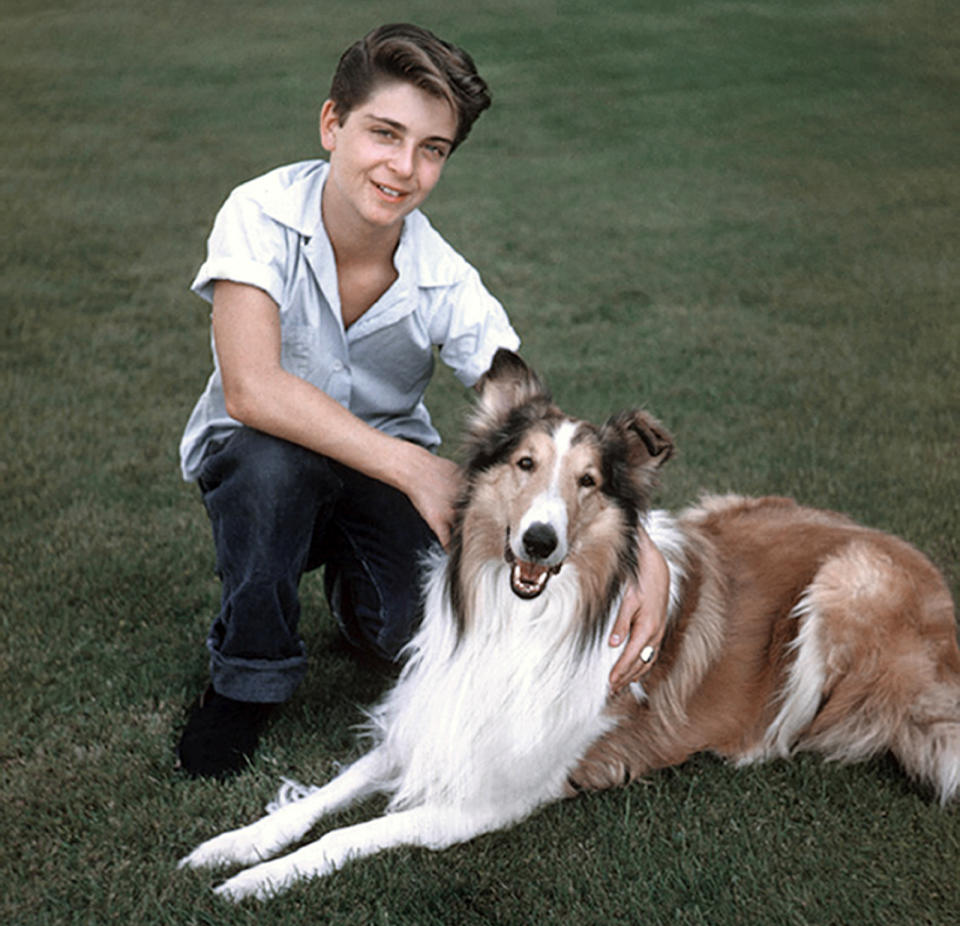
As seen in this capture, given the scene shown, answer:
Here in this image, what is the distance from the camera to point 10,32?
16891 mm

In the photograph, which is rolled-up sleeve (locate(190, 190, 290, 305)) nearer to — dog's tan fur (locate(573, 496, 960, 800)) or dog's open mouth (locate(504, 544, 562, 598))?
dog's open mouth (locate(504, 544, 562, 598))

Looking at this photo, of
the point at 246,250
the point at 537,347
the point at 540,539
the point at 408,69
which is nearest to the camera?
the point at 540,539

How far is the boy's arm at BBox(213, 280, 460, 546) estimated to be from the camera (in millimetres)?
2889

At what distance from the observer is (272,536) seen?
305cm

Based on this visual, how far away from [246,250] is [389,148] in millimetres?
477

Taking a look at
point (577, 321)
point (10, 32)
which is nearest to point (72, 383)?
point (577, 321)

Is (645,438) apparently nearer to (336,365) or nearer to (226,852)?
(336,365)

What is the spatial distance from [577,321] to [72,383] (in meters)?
3.67

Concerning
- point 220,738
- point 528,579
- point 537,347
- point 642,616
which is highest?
point 528,579

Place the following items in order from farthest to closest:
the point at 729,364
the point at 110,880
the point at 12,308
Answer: the point at 12,308, the point at 729,364, the point at 110,880

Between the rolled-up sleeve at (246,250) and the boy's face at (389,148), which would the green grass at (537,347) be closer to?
the rolled-up sleeve at (246,250)

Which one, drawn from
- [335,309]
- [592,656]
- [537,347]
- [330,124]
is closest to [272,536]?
[335,309]

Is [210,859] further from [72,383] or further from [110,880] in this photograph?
[72,383]

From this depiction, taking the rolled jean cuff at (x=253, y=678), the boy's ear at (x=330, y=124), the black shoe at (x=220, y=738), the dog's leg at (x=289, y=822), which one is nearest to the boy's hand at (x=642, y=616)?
the dog's leg at (x=289, y=822)
